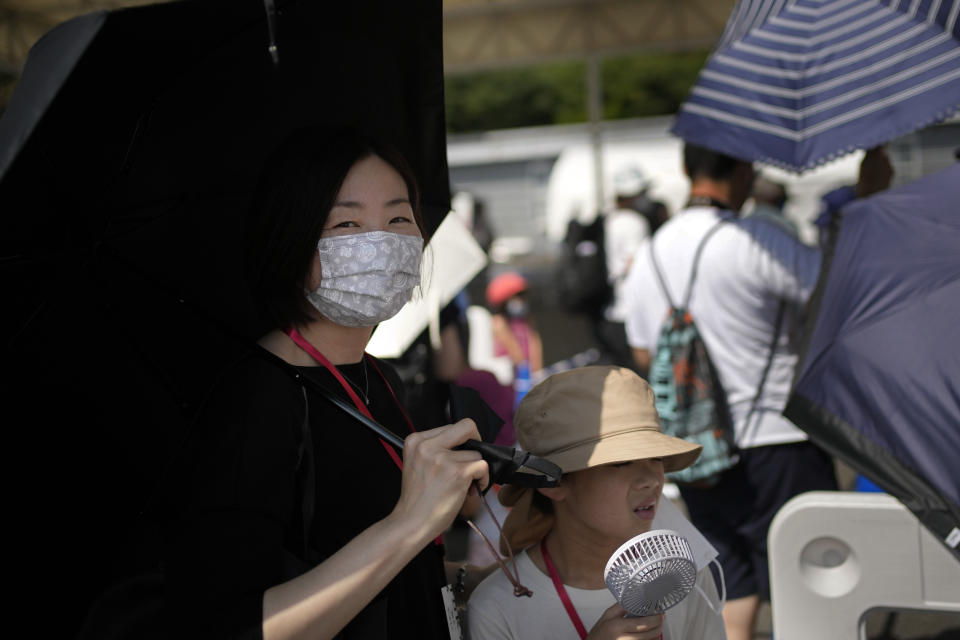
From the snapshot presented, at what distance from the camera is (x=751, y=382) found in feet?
10.1

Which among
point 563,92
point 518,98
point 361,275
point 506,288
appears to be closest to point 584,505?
point 361,275

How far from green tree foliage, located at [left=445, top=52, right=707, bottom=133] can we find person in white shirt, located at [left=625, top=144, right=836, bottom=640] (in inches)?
1891

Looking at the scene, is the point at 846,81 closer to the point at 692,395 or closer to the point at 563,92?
the point at 692,395

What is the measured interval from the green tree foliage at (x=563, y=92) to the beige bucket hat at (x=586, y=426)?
162 ft

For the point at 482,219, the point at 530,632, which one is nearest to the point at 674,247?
the point at 530,632

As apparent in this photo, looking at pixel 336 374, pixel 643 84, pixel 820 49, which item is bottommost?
pixel 336 374

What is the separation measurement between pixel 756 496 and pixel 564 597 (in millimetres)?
1482

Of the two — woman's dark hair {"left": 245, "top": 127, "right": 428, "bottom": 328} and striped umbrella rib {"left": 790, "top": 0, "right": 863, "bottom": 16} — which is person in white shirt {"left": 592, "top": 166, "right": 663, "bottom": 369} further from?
woman's dark hair {"left": 245, "top": 127, "right": 428, "bottom": 328}

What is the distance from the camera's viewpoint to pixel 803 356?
6.96ft

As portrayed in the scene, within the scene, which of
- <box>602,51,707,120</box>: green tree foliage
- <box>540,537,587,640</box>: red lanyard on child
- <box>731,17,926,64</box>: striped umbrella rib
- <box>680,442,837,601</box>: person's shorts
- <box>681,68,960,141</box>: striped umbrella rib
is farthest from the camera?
<box>602,51,707,120</box>: green tree foliage

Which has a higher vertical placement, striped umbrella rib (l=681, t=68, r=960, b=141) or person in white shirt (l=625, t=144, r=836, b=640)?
striped umbrella rib (l=681, t=68, r=960, b=141)

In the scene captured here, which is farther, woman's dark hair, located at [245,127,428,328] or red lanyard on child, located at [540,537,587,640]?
red lanyard on child, located at [540,537,587,640]

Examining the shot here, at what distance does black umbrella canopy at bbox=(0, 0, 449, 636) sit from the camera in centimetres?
127

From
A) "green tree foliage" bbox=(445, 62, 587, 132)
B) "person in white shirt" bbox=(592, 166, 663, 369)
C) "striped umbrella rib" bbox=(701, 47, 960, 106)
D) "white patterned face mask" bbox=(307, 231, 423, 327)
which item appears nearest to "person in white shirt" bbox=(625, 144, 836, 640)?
"striped umbrella rib" bbox=(701, 47, 960, 106)
